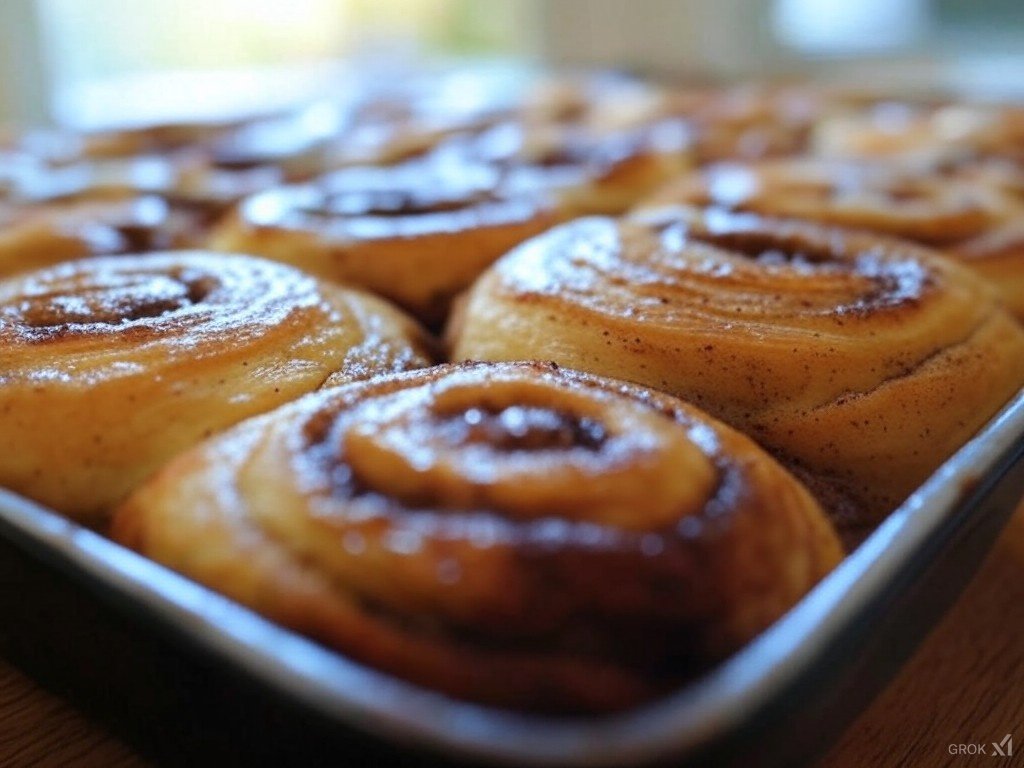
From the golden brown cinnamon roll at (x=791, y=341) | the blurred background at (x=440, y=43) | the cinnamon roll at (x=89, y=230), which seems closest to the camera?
Result: the golden brown cinnamon roll at (x=791, y=341)

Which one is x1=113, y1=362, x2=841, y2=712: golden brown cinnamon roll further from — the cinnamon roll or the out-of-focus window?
the out-of-focus window

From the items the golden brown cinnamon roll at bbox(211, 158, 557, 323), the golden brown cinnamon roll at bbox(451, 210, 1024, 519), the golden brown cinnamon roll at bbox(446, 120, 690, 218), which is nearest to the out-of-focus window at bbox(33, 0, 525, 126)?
the golden brown cinnamon roll at bbox(446, 120, 690, 218)

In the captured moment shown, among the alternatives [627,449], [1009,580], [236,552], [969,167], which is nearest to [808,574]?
[627,449]

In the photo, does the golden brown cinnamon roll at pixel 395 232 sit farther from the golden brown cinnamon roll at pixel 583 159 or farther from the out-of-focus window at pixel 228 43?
the out-of-focus window at pixel 228 43

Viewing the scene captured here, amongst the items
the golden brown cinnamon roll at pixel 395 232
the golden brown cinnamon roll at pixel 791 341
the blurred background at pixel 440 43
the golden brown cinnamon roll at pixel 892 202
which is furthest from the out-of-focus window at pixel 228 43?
the golden brown cinnamon roll at pixel 791 341

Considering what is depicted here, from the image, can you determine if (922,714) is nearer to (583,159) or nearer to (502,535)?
(502,535)

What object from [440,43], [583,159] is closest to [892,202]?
[583,159]
